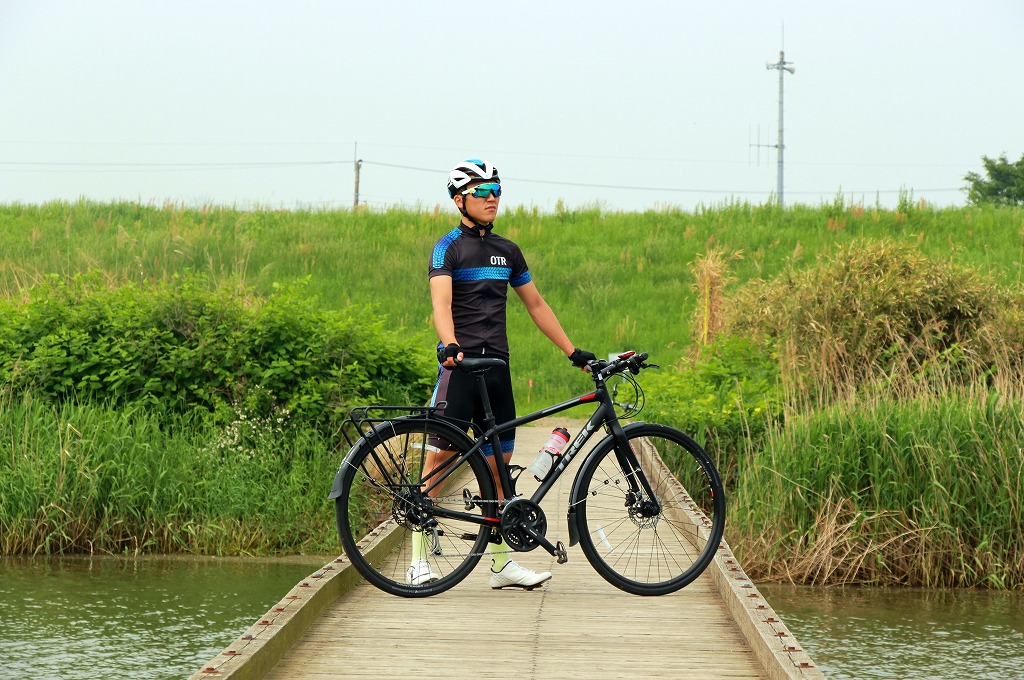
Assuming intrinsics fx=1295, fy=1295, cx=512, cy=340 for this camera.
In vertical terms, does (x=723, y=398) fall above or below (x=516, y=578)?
above

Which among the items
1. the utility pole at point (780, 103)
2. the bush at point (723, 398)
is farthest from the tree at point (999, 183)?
the bush at point (723, 398)

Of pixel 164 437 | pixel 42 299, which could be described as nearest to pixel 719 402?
pixel 164 437

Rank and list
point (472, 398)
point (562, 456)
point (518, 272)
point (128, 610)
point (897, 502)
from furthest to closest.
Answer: point (897, 502)
point (128, 610)
point (518, 272)
point (562, 456)
point (472, 398)

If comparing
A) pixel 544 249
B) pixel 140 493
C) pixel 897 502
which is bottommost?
pixel 140 493

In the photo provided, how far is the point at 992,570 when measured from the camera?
32.3 feet

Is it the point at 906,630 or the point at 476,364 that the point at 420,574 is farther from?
the point at 906,630

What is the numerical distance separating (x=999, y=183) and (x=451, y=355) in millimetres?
57154

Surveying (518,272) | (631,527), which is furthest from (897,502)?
(518,272)

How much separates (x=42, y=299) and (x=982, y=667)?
9392 millimetres

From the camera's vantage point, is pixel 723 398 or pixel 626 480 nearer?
pixel 626 480

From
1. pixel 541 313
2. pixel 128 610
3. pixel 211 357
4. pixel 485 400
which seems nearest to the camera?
pixel 485 400

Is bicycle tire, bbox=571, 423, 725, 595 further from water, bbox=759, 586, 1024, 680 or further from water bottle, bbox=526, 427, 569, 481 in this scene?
water, bbox=759, 586, 1024, 680

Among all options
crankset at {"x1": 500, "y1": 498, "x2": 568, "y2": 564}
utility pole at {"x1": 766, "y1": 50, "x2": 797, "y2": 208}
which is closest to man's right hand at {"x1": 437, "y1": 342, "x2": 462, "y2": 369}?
crankset at {"x1": 500, "y1": 498, "x2": 568, "y2": 564}

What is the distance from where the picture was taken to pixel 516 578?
20.8 feet
